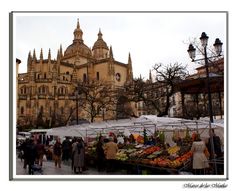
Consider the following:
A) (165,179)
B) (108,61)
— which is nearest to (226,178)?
(165,179)

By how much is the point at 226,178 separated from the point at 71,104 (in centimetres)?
3430

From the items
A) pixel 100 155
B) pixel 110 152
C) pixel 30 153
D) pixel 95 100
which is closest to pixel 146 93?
pixel 95 100

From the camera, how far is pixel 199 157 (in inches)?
292

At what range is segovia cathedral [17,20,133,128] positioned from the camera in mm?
39031

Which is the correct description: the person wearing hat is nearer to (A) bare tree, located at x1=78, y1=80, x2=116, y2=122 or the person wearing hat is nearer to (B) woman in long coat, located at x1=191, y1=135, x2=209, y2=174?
(B) woman in long coat, located at x1=191, y1=135, x2=209, y2=174

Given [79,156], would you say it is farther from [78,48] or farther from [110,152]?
[78,48]

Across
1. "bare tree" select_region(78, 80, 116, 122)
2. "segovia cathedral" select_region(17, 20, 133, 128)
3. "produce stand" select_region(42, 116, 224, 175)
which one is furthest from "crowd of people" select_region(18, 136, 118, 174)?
"segovia cathedral" select_region(17, 20, 133, 128)

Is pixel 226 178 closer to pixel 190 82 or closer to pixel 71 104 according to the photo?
pixel 190 82

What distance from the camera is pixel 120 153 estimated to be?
9086 millimetres

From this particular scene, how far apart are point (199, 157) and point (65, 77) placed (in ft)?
143

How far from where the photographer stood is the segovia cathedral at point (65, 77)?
39031 millimetres

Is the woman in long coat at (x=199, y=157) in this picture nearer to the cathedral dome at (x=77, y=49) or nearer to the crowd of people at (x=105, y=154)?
the crowd of people at (x=105, y=154)

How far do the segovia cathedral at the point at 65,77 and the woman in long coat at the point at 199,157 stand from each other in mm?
25781

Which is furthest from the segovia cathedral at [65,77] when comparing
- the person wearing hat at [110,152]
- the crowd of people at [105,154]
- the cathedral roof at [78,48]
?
the person wearing hat at [110,152]
